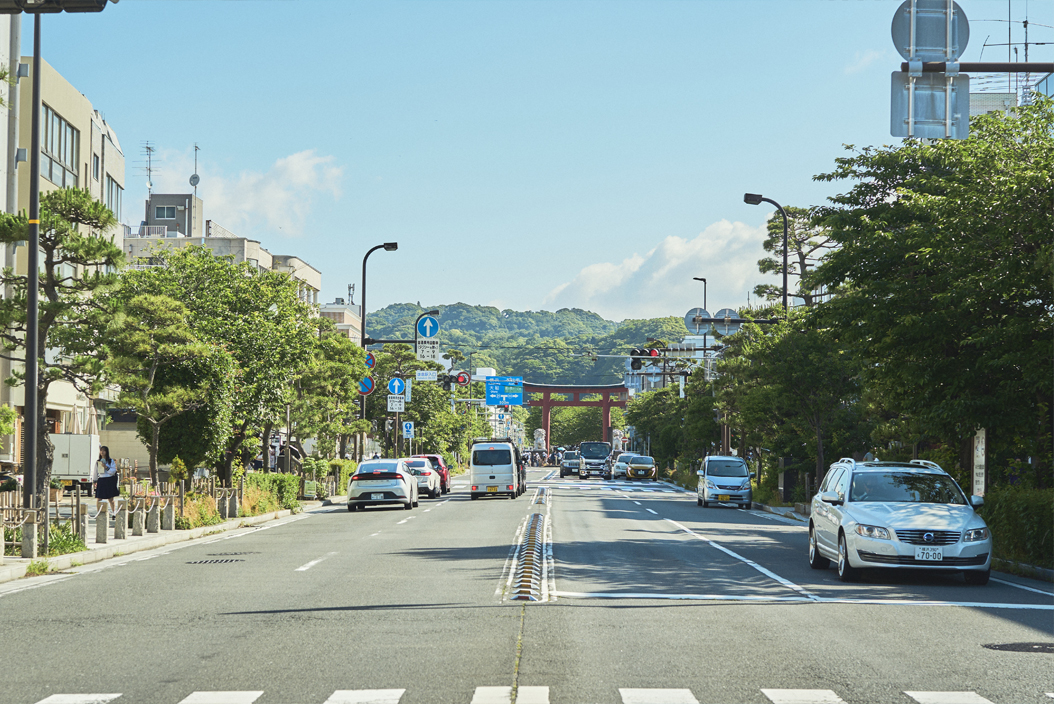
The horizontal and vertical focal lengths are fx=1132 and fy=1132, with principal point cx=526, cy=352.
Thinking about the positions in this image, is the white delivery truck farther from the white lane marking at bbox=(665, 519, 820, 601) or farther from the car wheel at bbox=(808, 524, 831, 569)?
the car wheel at bbox=(808, 524, 831, 569)

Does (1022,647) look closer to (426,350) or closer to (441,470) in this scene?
(441,470)

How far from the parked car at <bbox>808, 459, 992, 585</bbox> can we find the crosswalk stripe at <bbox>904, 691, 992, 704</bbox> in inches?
300

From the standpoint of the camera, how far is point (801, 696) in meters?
7.73

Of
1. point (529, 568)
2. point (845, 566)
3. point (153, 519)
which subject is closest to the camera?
point (845, 566)

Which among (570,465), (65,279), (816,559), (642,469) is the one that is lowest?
(570,465)

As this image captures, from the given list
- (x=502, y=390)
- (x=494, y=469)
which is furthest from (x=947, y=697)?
(x=502, y=390)

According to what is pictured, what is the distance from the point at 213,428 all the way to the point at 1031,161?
18.4 metres

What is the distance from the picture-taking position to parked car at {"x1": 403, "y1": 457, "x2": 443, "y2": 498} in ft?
151

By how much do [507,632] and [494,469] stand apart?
36.0m

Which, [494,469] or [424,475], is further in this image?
[494,469]

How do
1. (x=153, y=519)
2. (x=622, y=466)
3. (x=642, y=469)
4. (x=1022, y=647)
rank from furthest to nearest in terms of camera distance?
1. (x=622, y=466)
2. (x=642, y=469)
3. (x=153, y=519)
4. (x=1022, y=647)

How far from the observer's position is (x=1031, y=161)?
19891 millimetres

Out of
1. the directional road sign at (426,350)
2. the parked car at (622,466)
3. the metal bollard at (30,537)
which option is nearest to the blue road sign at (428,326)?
the directional road sign at (426,350)

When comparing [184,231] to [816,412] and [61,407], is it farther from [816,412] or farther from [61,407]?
[816,412]
